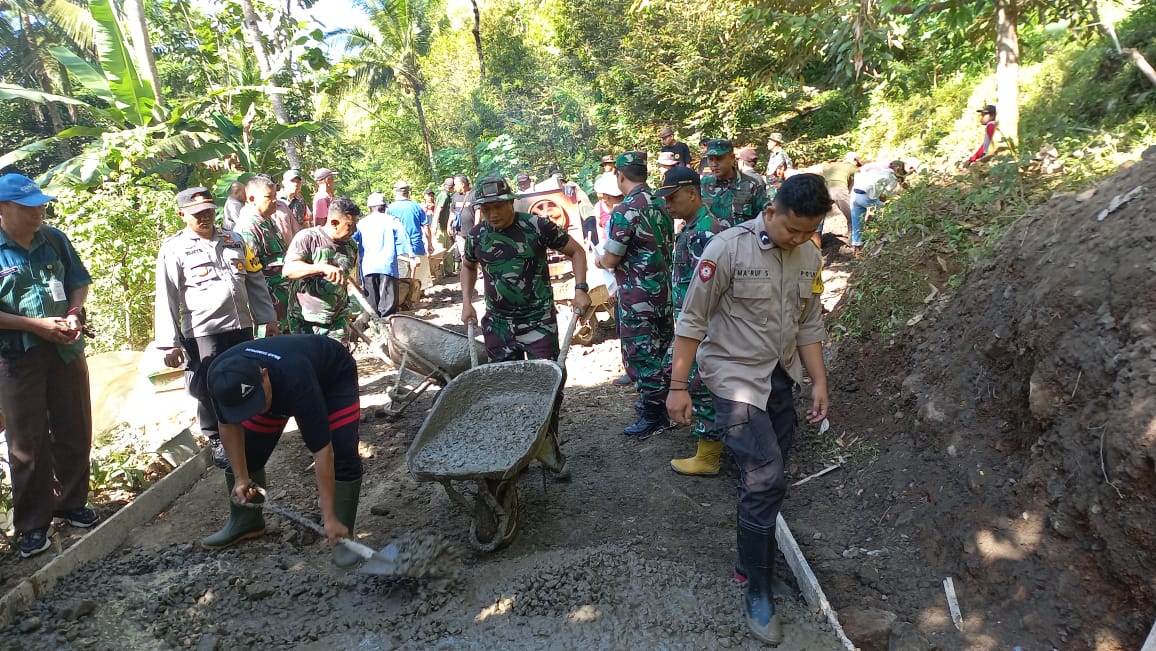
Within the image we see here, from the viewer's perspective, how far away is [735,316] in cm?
279

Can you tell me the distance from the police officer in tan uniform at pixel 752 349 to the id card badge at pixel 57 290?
3.23 m

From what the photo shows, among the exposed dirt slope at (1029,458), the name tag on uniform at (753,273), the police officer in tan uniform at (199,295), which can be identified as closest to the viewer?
the exposed dirt slope at (1029,458)

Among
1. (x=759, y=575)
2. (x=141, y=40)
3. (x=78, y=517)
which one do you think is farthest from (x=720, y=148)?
(x=141, y=40)

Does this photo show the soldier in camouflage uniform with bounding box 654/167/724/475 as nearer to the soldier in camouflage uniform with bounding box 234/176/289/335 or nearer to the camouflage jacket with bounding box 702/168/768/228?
the camouflage jacket with bounding box 702/168/768/228

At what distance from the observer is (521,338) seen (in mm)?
Answer: 4367

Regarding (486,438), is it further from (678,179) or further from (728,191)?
(728,191)

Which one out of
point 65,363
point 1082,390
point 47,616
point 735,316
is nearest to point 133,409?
point 65,363

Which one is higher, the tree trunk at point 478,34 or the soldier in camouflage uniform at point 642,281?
the tree trunk at point 478,34

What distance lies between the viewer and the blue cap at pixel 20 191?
3.36 metres

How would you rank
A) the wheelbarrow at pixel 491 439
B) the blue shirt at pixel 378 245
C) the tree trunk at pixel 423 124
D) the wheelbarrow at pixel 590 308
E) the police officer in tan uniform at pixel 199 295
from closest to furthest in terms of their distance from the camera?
the wheelbarrow at pixel 491 439 → the police officer in tan uniform at pixel 199 295 → the wheelbarrow at pixel 590 308 → the blue shirt at pixel 378 245 → the tree trunk at pixel 423 124

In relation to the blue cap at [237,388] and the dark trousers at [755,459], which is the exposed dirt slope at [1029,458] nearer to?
the dark trousers at [755,459]

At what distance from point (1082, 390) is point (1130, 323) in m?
0.32

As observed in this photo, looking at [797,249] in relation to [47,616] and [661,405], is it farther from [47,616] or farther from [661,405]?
[47,616]

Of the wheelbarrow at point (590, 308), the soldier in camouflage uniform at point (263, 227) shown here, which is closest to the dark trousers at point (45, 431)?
the soldier in camouflage uniform at point (263, 227)
